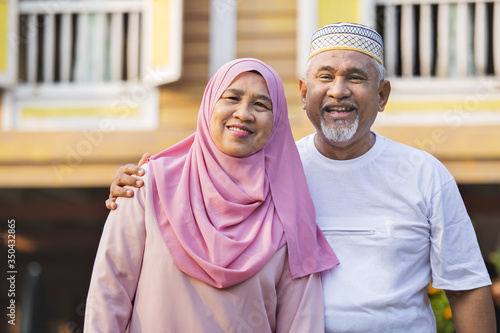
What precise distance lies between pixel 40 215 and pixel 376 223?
5.25 metres

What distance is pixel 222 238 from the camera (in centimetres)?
232

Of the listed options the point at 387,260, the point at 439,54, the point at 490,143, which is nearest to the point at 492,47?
the point at 439,54

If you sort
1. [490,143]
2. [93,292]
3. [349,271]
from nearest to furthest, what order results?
[93,292], [349,271], [490,143]

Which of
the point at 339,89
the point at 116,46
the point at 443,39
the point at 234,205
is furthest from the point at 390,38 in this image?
the point at 234,205

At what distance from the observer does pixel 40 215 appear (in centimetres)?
707

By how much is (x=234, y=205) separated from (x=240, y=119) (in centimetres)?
30

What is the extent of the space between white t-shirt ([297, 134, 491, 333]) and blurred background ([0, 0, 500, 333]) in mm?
2345

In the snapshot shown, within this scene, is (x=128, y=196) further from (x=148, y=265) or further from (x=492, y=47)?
(x=492, y=47)

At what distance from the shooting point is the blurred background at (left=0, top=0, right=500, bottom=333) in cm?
523

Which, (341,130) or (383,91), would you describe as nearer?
(341,130)

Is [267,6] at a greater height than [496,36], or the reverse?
[267,6]

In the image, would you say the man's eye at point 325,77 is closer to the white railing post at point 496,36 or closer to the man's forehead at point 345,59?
the man's forehead at point 345,59

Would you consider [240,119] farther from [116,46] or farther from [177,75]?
[116,46]

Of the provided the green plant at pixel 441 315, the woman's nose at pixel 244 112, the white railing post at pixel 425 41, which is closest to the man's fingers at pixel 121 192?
the woman's nose at pixel 244 112
